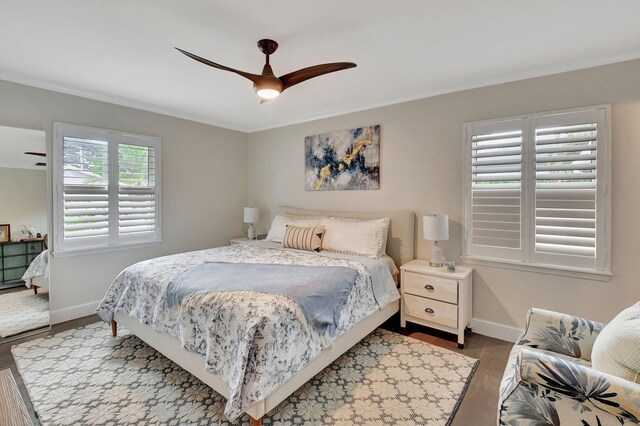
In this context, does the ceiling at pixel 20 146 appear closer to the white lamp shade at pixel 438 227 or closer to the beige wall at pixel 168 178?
the beige wall at pixel 168 178

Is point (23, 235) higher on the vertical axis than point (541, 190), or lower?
lower

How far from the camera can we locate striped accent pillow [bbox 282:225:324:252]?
3367mm

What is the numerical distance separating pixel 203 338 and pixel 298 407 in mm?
780

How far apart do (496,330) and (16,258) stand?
4.94 m

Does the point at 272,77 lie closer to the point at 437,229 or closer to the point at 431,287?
the point at 437,229

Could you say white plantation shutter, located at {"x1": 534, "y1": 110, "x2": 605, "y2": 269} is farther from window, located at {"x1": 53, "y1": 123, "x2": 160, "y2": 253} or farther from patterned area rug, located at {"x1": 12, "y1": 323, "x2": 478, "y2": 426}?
window, located at {"x1": 53, "y1": 123, "x2": 160, "y2": 253}

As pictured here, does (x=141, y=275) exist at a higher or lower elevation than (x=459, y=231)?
lower

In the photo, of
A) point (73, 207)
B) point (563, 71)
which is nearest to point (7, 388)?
point (73, 207)

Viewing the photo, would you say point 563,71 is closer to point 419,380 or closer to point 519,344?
point 519,344

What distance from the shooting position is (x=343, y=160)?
3.86m

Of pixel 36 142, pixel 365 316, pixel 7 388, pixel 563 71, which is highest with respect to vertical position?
pixel 563 71

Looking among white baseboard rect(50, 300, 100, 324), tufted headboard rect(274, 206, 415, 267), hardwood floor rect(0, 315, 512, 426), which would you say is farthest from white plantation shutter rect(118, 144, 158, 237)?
tufted headboard rect(274, 206, 415, 267)

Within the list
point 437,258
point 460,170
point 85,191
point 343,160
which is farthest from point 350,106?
point 85,191

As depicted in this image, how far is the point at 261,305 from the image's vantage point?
1754mm
